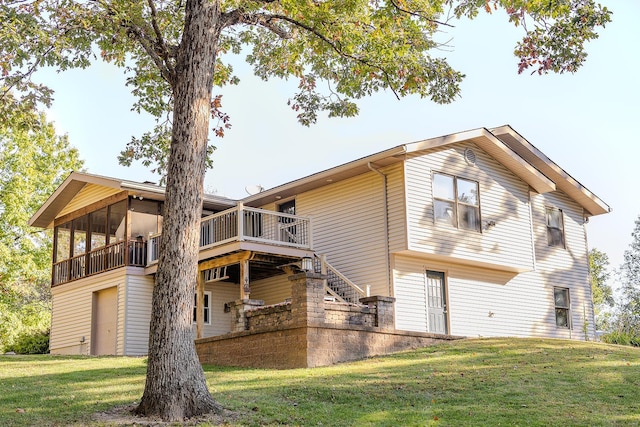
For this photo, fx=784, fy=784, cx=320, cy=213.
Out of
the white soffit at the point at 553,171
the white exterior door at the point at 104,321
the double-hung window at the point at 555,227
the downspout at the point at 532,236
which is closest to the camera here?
the downspout at the point at 532,236

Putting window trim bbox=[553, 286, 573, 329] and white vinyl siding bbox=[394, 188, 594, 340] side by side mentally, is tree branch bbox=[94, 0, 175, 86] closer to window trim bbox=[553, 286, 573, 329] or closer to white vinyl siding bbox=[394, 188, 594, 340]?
white vinyl siding bbox=[394, 188, 594, 340]

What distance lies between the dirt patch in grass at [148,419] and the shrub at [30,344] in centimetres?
2231

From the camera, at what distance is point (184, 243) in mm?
11125

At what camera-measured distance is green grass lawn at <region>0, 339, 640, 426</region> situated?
11.0m

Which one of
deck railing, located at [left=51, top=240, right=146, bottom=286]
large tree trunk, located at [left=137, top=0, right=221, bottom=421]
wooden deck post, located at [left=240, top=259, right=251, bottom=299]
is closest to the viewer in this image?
large tree trunk, located at [left=137, top=0, right=221, bottom=421]

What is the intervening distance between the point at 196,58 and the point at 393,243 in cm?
972

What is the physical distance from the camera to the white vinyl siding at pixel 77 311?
24016 millimetres

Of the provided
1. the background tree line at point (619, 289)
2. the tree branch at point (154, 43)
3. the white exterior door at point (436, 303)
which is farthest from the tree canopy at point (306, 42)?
the background tree line at point (619, 289)

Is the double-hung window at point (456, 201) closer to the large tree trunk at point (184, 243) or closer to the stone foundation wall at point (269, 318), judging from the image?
the stone foundation wall at point (269, 318)

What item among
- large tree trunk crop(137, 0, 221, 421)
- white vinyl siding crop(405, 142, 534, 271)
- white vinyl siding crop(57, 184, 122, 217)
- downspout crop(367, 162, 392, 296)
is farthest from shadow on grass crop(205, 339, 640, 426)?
white vinyl siding crop(57, 184, 122, 217)

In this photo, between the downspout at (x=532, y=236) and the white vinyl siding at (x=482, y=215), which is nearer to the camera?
the white vinyl siding at (x=482, y=215)

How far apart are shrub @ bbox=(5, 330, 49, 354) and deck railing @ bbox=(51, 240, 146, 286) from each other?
5.87 m

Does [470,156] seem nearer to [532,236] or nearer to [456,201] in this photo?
[456,201]

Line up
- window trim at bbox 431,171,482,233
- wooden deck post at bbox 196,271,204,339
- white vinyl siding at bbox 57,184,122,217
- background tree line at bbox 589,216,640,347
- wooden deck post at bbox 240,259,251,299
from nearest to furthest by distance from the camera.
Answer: wooden deck post at bbox 240,259,251,299
wooden deck post at bbox 196,271,204,339
window trim at bbox 431,171,482,233
white vinyl siding at bbox 57,184,122,217
background tree line at bbox 589,216,640,347
